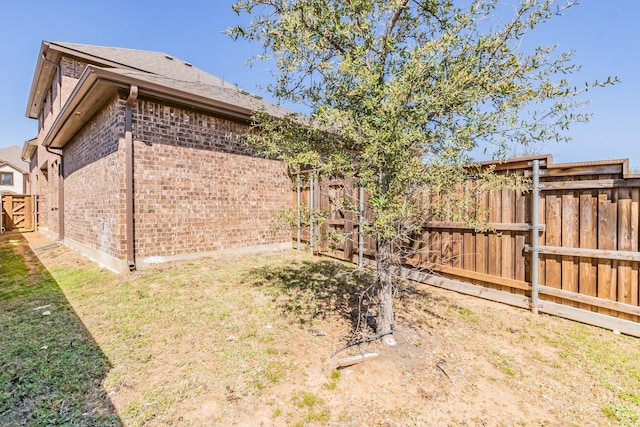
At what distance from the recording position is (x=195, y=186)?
22.4ft

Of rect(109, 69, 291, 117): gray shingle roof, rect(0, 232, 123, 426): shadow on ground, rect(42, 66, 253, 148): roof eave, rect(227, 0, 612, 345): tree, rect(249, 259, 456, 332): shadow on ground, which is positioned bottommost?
rect(0, 232, 123, 426): shadow on ground

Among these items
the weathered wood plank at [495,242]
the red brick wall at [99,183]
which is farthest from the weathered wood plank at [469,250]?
the red brick wall at [99,183]

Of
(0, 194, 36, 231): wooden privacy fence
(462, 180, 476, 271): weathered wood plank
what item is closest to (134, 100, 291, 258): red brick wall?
(462, 180, 476, 271): weathered wood plank

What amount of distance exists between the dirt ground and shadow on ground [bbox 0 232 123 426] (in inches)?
5.3

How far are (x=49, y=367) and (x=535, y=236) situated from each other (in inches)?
229

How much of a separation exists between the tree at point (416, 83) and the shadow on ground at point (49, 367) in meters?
2.59

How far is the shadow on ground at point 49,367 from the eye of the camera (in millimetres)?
2158

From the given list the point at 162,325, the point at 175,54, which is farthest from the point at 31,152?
→ the point at 162,325

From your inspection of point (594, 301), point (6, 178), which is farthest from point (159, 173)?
point (6, 178)

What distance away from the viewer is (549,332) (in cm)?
346

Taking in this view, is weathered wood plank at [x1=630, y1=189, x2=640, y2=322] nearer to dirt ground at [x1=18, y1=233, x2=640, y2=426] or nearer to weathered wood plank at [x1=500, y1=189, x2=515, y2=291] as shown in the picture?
dirt ground at [x1=18, y1=233, x2=640, y2=426]

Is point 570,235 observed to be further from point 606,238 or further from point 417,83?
point 417,83

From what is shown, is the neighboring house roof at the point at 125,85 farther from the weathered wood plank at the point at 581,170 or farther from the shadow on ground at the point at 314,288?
the weathered wood plank at the point at 581,170

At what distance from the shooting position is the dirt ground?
2109 millimetres
